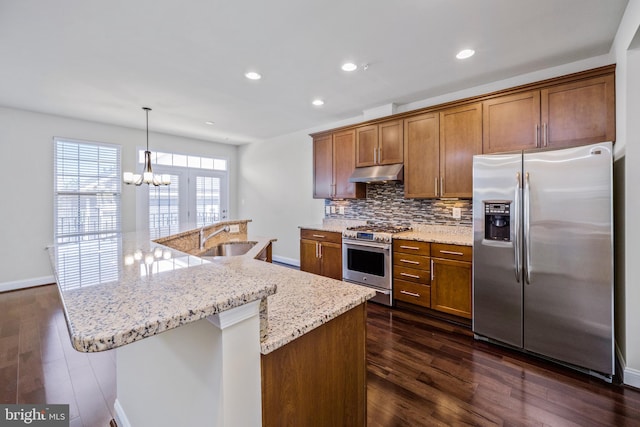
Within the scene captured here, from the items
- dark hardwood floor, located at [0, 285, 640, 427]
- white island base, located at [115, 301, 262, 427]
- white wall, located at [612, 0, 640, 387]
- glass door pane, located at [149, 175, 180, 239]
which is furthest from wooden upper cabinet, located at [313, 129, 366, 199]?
white island base, located at [115, 301, 262, 427]

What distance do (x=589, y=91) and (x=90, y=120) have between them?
21.1 feet

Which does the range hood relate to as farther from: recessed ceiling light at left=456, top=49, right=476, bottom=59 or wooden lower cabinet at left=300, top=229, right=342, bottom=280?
recessed ceiling light at left=456, top=49, right=476, bottom=59

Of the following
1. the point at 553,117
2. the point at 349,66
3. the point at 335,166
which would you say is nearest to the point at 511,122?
the point at 553,117

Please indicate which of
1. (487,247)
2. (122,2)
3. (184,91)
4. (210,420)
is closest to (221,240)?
(184,91)

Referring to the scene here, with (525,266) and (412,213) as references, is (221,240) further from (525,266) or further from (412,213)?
(525,266)

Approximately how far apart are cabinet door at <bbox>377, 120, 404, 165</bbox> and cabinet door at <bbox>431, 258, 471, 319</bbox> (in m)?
1.41

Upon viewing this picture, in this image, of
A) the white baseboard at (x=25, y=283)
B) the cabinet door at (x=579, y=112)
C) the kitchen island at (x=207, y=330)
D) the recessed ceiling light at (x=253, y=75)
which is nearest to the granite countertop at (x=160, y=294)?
the kitchen island at (x=207, y=330)

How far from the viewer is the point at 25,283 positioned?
4160 millimetres

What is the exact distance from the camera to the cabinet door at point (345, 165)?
13.5ft

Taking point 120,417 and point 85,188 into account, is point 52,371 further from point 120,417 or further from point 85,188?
point 85,188

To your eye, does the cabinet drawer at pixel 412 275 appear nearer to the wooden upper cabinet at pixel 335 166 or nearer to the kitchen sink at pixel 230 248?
the wooden upper cabinet at pixel 335 166

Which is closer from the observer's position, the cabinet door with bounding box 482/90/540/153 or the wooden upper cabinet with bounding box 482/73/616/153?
the wooden upper cabinet with bounding box 482/73/616/153

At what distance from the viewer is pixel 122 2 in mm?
1899

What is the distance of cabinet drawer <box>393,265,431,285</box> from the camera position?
3087 millimetres
